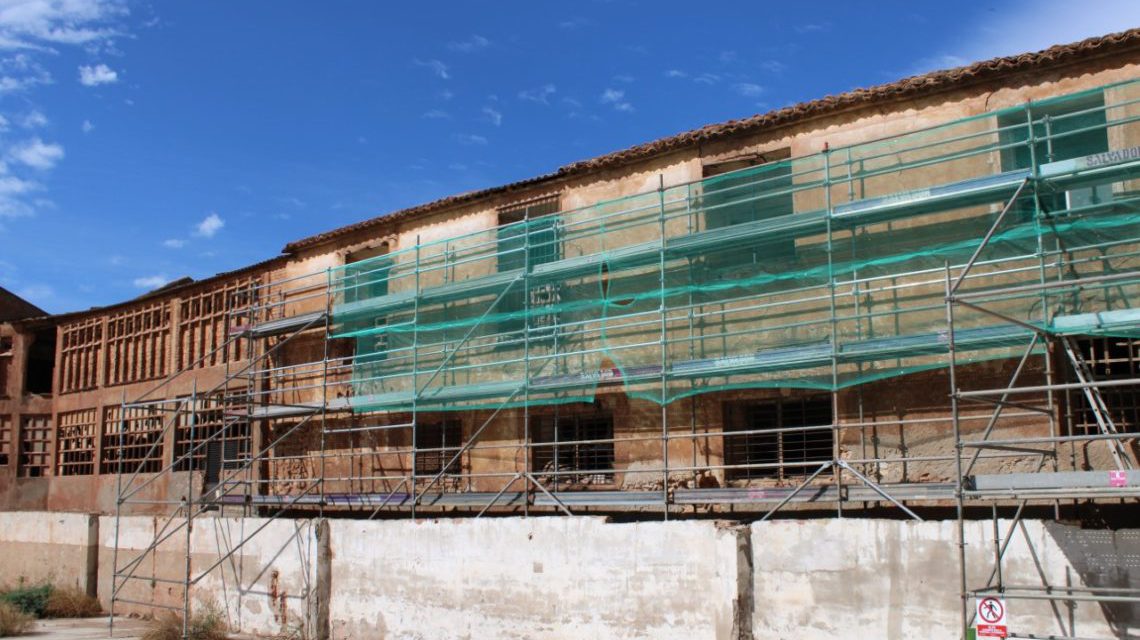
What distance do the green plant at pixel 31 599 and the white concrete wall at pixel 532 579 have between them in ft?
25.5

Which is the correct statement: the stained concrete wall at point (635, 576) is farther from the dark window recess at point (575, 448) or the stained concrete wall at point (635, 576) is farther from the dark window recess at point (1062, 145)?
the dark window recess at point (1062, 145)

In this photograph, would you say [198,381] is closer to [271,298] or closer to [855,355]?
[271,298]

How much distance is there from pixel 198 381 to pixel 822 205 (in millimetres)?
13818

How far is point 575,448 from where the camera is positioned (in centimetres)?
1617

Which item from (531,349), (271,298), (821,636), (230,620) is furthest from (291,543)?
(821,636)

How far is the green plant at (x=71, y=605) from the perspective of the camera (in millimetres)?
20219

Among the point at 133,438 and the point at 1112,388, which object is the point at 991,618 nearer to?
the point at 1112,388

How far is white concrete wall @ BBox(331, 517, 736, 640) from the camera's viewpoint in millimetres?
12242

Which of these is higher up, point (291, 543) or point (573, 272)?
point (573, 272)

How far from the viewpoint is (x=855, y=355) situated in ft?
40.5

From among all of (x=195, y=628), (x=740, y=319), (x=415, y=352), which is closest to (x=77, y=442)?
(x=195, y=628)

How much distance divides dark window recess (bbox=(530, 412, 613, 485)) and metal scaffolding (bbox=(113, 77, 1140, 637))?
5 cm

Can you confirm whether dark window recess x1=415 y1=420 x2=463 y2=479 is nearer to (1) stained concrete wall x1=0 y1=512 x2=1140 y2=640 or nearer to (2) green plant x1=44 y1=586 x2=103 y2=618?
(1) stained concrete wall x1=0 y1=512 x2=1140 y2=640

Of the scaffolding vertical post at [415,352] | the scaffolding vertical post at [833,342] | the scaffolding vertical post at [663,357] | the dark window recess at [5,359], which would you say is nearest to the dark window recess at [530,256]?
the scaffolding vertical post at [415,352]
